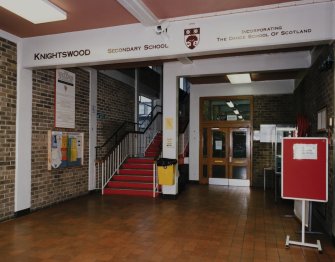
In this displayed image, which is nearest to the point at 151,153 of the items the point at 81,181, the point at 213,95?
the point at 213,95

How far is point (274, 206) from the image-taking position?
645 centimetres

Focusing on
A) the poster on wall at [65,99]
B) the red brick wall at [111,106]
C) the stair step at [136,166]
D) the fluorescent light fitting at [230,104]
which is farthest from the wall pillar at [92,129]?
the fluorescent light fitting at [230,104]

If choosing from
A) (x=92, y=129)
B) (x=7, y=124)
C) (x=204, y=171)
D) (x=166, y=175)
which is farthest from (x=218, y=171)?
(x=7, y=124)

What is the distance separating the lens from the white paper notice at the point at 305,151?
403 cm

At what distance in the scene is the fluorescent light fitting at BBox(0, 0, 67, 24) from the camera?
3674mm

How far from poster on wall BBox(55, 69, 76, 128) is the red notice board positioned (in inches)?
179

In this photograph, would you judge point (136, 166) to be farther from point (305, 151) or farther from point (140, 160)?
point (305, 151)

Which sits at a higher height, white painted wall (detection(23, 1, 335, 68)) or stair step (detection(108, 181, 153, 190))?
white painted wall (detection(23, 1, 335, 68))

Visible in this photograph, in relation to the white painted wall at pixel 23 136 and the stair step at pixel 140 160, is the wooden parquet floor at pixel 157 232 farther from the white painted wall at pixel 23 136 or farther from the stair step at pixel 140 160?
the stair step at pixel 140 160

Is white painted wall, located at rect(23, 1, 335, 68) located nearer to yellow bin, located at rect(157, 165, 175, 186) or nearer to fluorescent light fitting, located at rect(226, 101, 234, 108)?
yellow bin, located at rect(157, 165, 175, 186)

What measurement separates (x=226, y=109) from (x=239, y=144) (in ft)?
4.04

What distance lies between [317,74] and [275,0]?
2293 millimetres

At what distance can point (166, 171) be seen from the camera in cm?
691

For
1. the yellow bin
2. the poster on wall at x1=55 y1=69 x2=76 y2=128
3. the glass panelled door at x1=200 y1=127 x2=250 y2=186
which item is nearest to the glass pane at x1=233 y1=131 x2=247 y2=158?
the glass panelled door at x1=200 y1=127 x2=250 y2=186
